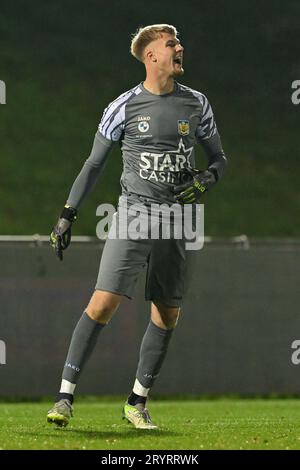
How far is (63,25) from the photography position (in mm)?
22438

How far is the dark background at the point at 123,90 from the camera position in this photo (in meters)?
18.3

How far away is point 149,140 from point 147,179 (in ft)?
0.75

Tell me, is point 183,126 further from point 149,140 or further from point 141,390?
point 141,390

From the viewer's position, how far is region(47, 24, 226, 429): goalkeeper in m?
6.84

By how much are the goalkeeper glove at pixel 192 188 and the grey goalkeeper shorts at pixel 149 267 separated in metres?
0.25

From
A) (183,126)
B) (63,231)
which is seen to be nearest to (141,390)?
(63,231)

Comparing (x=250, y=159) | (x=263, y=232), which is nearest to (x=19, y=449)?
(x=263, y=232)

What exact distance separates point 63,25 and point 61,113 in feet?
10.7

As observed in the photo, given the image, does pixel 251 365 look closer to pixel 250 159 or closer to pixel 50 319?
pixel 50 319

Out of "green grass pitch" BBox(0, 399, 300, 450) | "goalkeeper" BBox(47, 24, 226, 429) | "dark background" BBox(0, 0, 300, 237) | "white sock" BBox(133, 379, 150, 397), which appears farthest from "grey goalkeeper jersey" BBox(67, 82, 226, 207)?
"dark background" BBox(0, 0, 300, 237)

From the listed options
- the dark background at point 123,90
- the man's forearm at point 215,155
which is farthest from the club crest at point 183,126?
the dark background at point 123,90

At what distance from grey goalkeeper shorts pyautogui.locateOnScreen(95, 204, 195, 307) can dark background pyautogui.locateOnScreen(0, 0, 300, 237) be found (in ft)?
33.7

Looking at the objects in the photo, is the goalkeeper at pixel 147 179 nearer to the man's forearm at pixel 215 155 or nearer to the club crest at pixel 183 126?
the club crest at pixel 183 126

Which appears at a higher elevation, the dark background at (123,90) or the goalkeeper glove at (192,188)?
the dark background at (123,90)
